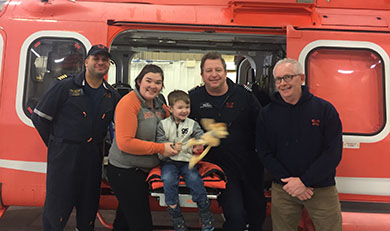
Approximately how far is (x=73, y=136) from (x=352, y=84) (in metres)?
2.56

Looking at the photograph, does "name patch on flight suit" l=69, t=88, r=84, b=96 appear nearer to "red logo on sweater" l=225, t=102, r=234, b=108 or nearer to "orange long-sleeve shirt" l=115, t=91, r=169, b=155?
"orange long-sleeve shirt" l=115, t=91, r=169, b=155

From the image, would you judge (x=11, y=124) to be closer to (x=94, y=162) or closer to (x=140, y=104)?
(x=94, y=162)

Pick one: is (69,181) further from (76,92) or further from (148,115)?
(148,115)

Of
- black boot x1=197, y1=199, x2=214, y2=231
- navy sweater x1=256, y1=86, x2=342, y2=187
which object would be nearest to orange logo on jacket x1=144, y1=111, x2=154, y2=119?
black boot x1=197, y1=199, x2=214, y2=231

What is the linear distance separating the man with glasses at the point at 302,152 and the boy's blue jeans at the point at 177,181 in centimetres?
52

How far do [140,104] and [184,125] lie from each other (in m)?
0.35

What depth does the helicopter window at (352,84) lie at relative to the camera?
9.05 feet

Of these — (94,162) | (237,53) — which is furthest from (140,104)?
(237,53)

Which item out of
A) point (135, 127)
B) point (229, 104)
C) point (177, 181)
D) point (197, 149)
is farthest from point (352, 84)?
point (135, 127)

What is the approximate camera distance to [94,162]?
2268 mm

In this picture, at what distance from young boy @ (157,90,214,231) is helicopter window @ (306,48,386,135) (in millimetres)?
1393

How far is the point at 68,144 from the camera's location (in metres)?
2.18

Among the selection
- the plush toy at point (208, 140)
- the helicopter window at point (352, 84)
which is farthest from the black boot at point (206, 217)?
the helicopter window at point (352, 84)

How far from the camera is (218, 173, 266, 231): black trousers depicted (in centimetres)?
210
